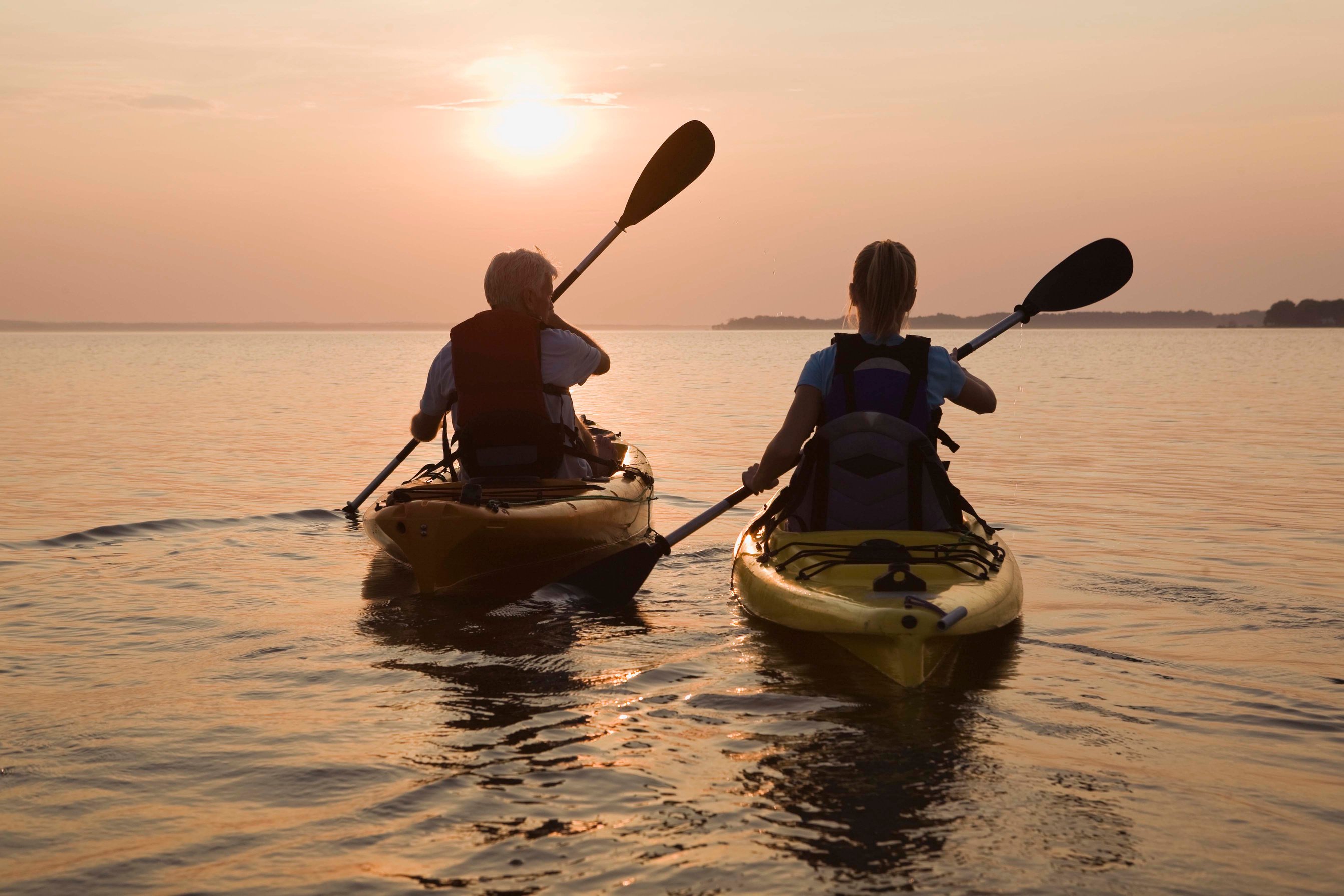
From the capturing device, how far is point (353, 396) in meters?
30.5

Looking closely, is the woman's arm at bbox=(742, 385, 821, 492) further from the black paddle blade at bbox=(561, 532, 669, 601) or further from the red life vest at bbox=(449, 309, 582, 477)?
the red life vest at bbox=(449, 309, 582, 477)

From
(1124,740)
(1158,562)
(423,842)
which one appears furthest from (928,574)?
(1158,562)

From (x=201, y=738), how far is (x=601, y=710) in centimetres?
152

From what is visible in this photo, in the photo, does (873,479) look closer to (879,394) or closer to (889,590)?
(879,394)

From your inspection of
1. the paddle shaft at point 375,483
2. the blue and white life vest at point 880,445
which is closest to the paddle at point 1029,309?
the blue and white life vest at point 880,445

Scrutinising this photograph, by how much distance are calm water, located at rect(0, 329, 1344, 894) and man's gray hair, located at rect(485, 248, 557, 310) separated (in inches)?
70.4

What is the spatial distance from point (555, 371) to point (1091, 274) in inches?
138

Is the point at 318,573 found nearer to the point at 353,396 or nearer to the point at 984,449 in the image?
the point at 984,449

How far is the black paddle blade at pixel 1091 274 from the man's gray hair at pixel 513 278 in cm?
316

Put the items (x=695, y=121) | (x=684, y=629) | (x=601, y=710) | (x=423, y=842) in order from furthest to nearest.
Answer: (x=695, y=121) → (x=684, y=629) → (x=601, y=710) → (x=423, y=842)

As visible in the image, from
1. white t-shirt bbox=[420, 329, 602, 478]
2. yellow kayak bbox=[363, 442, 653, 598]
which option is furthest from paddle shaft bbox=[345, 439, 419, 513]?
white t-shirt bbox=[420, 329, 602, 478]

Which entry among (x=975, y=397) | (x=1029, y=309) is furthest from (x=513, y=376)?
(x=1029, y=309)

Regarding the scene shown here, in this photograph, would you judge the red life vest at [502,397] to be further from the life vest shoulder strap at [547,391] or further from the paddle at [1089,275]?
the paddle at [1089,275]

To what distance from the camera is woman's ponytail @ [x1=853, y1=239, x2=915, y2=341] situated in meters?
5.25
